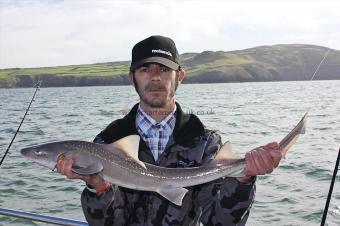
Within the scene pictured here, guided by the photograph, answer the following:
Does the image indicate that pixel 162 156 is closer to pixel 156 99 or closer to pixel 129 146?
pixel 129 146

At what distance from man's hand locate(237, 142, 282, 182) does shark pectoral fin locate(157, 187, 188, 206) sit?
60cm

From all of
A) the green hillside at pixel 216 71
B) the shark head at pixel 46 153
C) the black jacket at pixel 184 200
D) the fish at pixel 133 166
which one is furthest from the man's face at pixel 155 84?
the green hillside at pixel 216 71

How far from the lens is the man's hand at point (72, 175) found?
12.8ft

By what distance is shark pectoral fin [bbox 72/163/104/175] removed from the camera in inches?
151

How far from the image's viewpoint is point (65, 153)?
3969mm

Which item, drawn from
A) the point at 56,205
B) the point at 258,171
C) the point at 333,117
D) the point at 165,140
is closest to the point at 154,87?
the point at 165,140

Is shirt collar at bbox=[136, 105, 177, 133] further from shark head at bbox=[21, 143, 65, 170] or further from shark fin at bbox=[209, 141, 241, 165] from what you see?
shark head at bbox=[21, 143, 65, 170]

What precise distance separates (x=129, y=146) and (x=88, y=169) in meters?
0.42

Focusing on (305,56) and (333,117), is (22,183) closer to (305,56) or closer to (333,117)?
(333,117)

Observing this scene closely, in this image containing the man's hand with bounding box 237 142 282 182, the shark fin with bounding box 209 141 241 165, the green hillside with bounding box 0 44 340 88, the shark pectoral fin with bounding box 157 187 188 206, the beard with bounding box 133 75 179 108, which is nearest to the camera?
the man's hand with bounding box 237 142 282 182

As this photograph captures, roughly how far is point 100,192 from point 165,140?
2.73 feet

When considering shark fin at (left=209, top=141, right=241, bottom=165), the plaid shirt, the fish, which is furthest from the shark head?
shark fin at (left=209, top=141, right=241, bottom=165)

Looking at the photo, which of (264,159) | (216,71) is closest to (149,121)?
(264,159)

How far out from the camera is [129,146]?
405 cm
